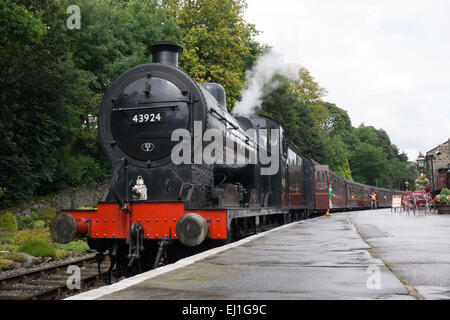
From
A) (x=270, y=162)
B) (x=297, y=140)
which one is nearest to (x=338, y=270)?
(x=270, y=162)

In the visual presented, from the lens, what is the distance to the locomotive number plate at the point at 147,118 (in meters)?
6.71

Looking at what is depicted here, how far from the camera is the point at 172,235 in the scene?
5.99 m

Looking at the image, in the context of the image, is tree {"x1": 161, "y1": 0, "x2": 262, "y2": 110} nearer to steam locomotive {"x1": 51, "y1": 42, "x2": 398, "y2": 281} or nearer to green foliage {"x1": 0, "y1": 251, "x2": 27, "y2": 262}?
green foliage {"x1": 0, "y1": 251, "x2": 27, "y2": 262}

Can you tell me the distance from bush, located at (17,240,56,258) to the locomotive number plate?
492 centimetres

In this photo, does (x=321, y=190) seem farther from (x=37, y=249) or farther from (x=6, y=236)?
(x=37, y=249)

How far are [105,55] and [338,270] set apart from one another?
23048 millimetres

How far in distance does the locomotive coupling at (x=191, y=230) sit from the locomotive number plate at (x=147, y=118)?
1743 millimetres

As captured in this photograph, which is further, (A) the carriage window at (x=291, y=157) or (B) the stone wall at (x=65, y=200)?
(B) the stone wall at (x=65, y=200)

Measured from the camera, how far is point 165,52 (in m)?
7.34

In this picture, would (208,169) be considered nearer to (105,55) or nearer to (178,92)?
(178,92)

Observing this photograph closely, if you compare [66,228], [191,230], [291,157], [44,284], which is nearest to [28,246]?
[44,284]

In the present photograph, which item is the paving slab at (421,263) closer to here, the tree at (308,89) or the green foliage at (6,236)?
the green foliage at (6,236)

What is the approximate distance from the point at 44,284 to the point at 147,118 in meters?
3.04

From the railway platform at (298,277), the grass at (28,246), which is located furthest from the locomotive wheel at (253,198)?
the grass at (28,246)
